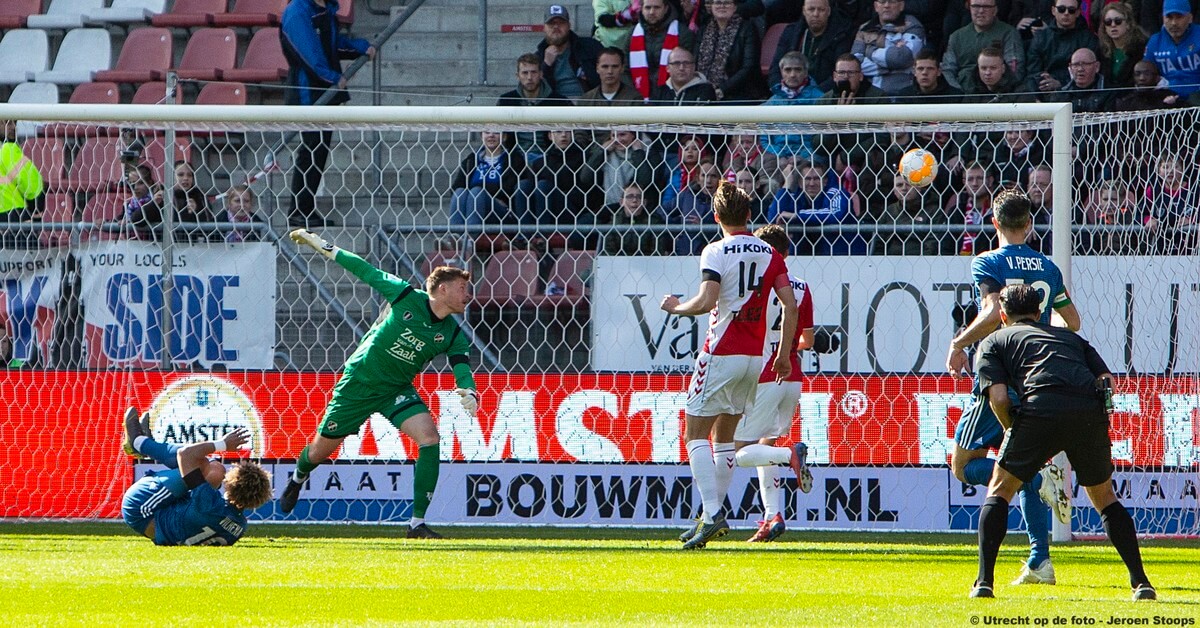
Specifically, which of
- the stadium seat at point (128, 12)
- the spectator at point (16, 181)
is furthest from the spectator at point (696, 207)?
the stadium seat at point (128, 12)

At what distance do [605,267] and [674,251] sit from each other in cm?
65

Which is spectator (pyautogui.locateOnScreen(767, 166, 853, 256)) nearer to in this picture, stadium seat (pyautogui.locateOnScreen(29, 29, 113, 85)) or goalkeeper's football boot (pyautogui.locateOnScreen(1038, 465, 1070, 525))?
goalkeeper's football boot (pyautogui.locateOnScreen(1038, 465, 1070, 525))

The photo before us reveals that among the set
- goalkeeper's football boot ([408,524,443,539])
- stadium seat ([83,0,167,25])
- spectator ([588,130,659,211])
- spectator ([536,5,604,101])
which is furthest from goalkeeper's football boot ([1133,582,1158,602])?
stadium seat ([83,0,167,25])

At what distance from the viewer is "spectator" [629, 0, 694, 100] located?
13.3m

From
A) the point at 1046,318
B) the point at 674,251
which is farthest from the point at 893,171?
the point at 1046,318

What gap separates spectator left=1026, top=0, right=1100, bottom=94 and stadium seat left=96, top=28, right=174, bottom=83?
778cm

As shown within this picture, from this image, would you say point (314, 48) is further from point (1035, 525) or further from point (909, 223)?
point (1035, 525)

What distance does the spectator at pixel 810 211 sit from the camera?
34.4 ft

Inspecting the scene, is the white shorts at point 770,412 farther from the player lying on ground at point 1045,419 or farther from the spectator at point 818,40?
the spectator at point 818,40

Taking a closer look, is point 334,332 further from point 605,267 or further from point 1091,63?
point 1091,63

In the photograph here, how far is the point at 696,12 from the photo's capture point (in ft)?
44.3

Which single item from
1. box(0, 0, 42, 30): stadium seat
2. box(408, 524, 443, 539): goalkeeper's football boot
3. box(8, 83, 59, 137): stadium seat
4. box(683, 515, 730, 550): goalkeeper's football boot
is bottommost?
box(408, 524, 443, 539): goalkeeper's football boot

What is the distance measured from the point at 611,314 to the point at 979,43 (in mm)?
4490

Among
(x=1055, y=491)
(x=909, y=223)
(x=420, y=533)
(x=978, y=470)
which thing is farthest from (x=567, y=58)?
(x=978, y=470)
